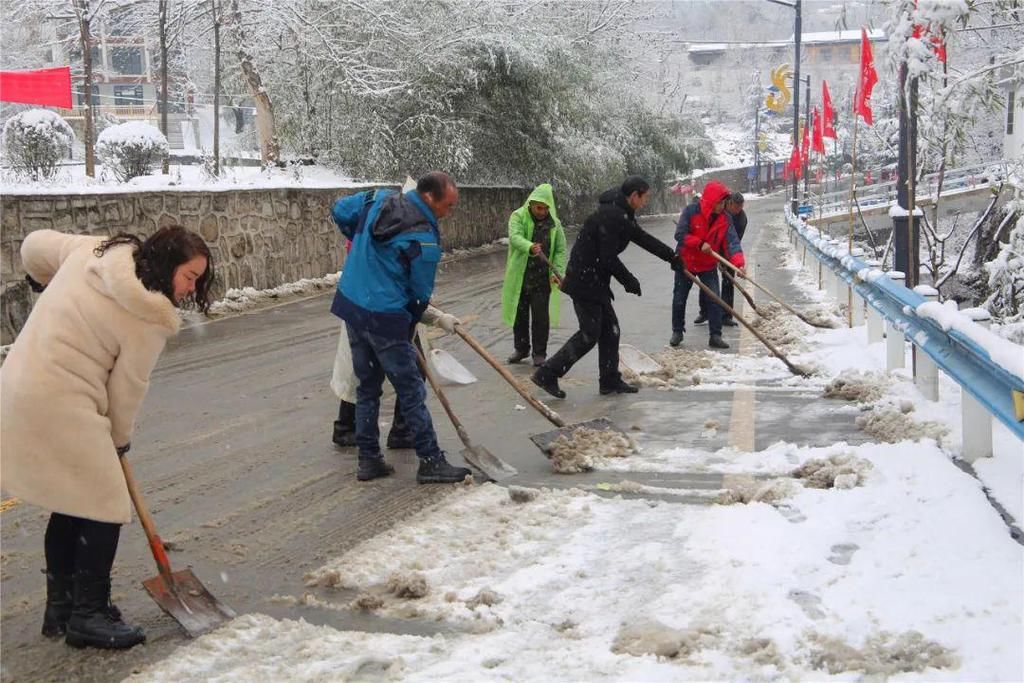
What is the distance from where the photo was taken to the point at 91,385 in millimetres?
3850

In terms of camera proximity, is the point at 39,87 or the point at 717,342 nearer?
the point at 717,342

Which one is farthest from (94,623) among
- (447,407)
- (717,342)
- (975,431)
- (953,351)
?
(717,342)

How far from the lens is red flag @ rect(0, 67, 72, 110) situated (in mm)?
13625

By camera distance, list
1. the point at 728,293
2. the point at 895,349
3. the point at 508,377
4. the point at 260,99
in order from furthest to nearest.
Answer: the point at 260,99 < the point at 728,293 < the point at 895,349 < the point at 508,377

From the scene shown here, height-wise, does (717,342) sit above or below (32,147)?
below

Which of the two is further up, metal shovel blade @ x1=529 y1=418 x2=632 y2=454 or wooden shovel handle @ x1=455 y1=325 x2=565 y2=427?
wooden shovel handle @ x1=455 y1=325 x2=565 y2=427

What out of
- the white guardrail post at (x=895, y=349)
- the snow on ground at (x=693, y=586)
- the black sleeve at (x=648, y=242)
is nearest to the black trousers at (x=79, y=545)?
the snow on ground at (x=693, y=586)

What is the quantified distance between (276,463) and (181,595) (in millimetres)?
2560

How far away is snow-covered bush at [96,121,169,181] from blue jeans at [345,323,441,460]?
50.7 ft

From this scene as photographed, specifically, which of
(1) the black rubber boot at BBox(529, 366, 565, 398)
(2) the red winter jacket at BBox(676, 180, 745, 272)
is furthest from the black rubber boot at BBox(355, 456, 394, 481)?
(2) the red winter jacket at BBox(676, 180, 745, 272)

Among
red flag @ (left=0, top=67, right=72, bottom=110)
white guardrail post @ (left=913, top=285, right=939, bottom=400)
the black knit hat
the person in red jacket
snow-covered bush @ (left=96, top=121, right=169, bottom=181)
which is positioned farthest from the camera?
snow-covered bush @ (left=96, top=121, right=169, bottom=181)

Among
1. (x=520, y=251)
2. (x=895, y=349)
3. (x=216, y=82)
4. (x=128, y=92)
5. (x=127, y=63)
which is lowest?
(x=895, y=349)

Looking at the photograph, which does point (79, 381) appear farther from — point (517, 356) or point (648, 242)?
point (517, 356)

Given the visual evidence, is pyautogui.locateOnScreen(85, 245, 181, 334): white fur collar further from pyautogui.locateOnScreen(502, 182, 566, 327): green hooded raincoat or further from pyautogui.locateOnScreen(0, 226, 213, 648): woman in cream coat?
pyautogui.locateOnScreen(502, 182, 566, 327): green hooded raincoat
